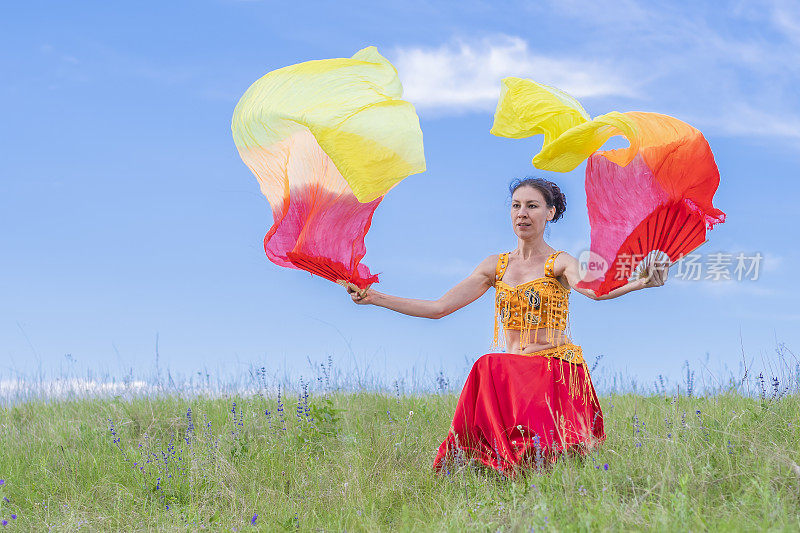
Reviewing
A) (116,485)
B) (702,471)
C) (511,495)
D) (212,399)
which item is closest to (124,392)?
(212,399)

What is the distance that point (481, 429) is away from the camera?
4.86m

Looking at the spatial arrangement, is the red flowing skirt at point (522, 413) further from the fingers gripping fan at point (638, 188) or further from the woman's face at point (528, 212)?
the woman's face at point (528, 212)

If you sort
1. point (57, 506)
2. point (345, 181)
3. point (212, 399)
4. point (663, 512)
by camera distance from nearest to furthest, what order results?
point (663, 512) → point (345, 181) → point (57, 506) → point (212, 399)

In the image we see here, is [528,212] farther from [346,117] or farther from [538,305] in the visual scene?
[346,117]

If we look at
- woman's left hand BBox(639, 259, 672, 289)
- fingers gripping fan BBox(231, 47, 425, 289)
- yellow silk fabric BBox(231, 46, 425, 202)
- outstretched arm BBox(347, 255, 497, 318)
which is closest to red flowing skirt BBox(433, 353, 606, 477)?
outstretched arm BBox(347, 255, 497, 318)

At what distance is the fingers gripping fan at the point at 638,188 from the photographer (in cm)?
423

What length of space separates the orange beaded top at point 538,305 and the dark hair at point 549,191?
39 centimetres

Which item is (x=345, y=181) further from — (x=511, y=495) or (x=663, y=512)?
(x=663, y=512)

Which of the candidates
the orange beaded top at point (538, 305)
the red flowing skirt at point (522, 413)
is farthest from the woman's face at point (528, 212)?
the red flowing skirt at point (522, 413)

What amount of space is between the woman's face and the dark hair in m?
0.04

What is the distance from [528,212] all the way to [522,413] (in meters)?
1.30

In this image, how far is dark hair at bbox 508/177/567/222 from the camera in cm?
496

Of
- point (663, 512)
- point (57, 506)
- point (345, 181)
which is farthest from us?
point (57, 506)

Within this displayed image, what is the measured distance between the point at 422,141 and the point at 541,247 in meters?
1.22
